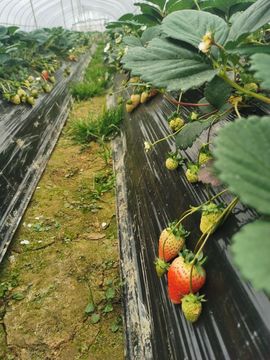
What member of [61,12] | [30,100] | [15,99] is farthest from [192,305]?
[61,12]

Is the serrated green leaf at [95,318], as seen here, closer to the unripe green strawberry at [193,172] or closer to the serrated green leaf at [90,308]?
the serrated green leaf at [90,308]

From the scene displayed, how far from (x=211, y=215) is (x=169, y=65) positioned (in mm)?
389

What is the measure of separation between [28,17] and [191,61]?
11.6 m

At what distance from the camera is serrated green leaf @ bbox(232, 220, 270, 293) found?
0.34 m

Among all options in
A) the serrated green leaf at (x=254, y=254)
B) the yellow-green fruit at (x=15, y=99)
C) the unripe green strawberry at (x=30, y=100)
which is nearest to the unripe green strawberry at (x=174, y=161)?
the serrated green leaf at (x=254, y=254)

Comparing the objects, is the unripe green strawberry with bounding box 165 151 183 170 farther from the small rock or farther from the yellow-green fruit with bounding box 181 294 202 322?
the small rock

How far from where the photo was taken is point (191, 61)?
886mm

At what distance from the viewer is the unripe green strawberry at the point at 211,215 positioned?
909 millimetres

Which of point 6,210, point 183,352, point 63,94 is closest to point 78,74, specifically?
point 63,94

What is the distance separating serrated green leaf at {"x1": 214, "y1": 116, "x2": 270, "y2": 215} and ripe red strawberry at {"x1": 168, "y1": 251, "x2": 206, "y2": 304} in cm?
50

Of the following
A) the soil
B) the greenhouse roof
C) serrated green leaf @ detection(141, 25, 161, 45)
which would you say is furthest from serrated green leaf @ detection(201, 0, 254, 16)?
the greenhouse roof

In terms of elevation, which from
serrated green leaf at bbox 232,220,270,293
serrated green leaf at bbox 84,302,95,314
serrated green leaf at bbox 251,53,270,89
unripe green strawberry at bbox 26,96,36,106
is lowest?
serrated green leaf at bbox 84,302,95,314

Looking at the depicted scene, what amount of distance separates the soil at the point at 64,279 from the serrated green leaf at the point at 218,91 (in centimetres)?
89

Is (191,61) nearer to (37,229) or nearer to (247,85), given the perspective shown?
(247,85)
